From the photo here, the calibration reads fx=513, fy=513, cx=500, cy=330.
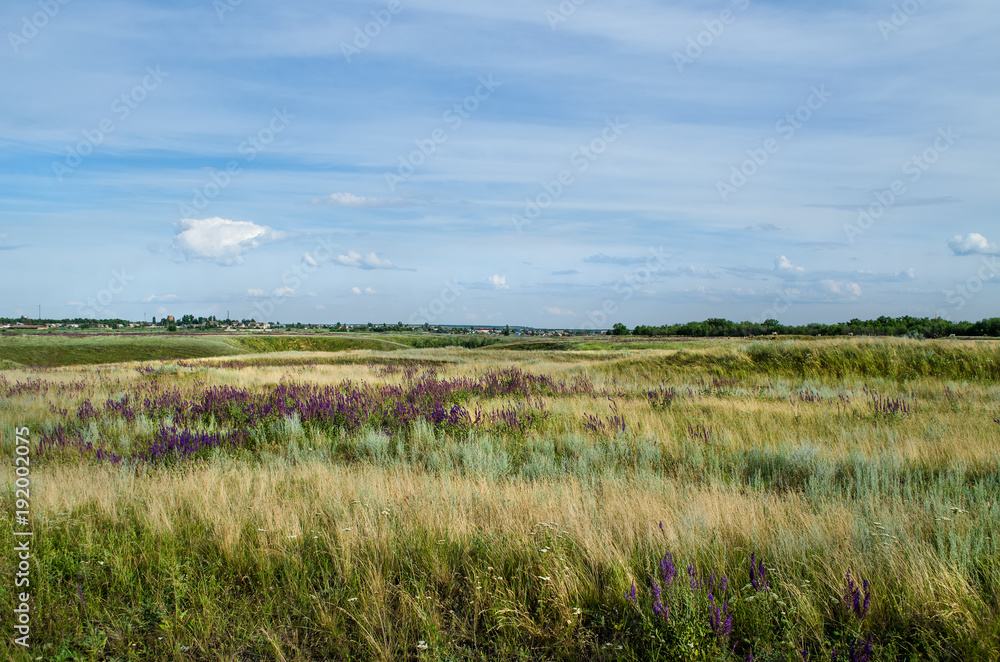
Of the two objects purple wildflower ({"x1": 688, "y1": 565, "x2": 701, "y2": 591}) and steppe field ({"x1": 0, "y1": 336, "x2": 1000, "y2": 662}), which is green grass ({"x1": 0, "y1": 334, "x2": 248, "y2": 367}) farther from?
purple wildflower ({"x1": 688, "y1": 565, "x2": 701, "y2": 591})

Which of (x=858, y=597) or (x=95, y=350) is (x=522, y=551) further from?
(x=95, y=350)

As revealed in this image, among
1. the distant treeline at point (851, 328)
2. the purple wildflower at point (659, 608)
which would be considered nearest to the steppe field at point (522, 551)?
the purple wildflower at point (659, 608)

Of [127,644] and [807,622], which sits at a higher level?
[807,622]

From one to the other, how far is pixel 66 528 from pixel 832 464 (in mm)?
6992

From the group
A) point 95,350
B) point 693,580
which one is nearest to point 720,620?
point 693,580

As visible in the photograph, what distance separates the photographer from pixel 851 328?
68812 mm

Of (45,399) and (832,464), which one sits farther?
(45,399)

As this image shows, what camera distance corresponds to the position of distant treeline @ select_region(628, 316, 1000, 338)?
54469 mm

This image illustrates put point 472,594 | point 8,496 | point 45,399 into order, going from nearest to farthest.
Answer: point 472,594, point 8,496, point 45,399

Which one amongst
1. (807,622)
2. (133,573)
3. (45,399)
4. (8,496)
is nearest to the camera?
(807,622)

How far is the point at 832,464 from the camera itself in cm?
536

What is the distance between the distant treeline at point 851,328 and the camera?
2144 inches

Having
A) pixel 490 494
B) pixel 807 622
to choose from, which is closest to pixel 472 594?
pixel 490 494

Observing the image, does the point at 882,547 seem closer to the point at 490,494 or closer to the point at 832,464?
the point at 832,464
